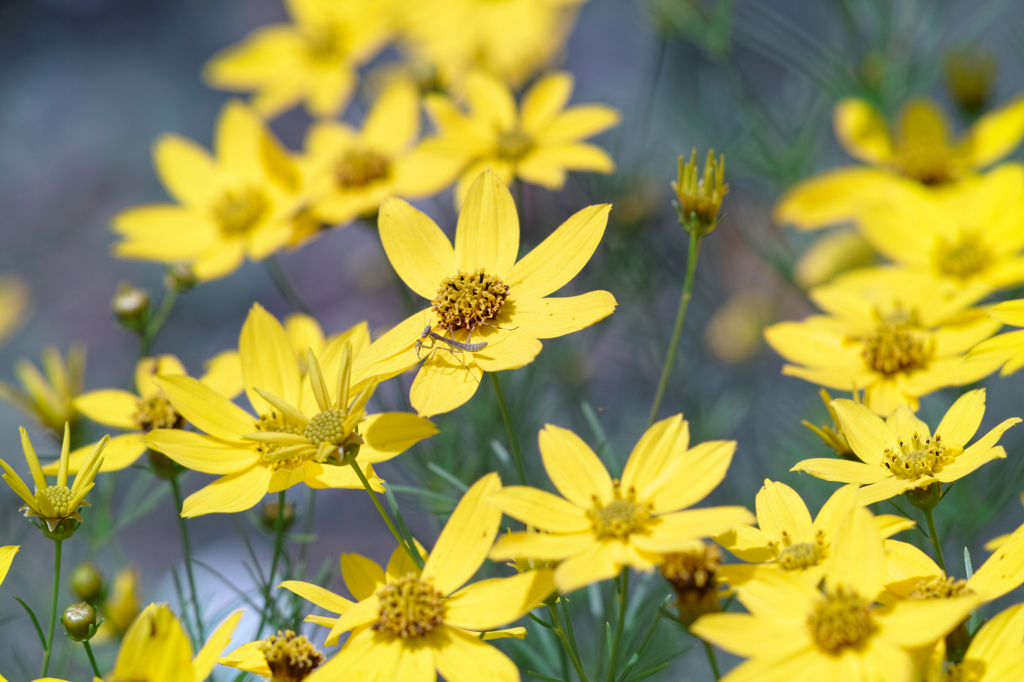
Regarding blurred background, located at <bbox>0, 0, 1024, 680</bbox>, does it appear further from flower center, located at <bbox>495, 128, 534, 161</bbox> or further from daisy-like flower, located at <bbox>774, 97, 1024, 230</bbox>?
flower center, located at <bbox>495, 128, 534, 161</bbox>

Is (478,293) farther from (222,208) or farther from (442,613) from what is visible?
(222,208)

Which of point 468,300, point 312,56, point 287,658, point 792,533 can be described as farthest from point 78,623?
point 312,56

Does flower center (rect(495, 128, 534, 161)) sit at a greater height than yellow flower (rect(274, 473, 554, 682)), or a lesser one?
greater

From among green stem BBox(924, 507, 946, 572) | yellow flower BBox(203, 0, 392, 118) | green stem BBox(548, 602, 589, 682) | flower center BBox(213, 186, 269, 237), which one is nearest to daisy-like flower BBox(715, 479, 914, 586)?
green stem BBox(924, 507, 946, 572)

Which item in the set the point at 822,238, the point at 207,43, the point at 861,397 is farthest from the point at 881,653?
the point at 207,43

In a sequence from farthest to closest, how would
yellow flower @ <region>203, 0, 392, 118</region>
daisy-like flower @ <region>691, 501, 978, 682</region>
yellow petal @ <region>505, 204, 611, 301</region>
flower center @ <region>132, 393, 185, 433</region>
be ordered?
yellow flower @ <region>203, 0, 392, 118</region>
flower center @ <region>132, 393, 185, 433</region>
yellow petal @ <region>505, 204, 611, 301</region>
daisy-like flower @ <region>691, 501, 978, 682</region>

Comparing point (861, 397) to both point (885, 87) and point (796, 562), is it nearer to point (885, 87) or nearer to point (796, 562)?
point (796, 562)
